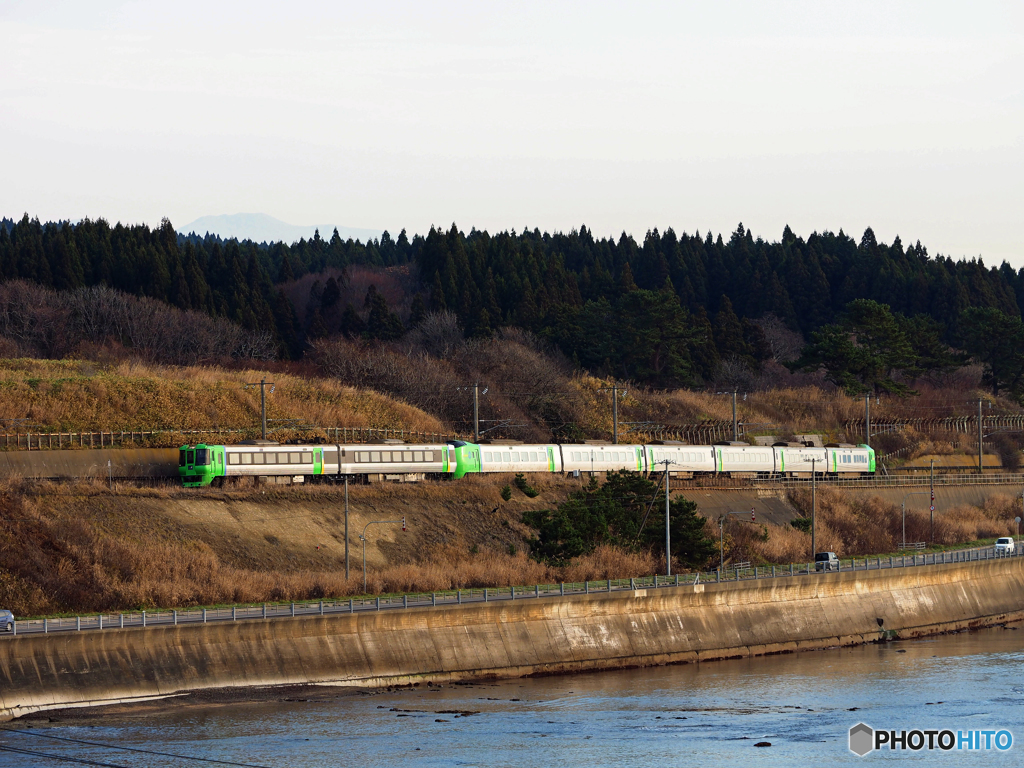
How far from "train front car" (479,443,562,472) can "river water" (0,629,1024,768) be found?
2549 cm

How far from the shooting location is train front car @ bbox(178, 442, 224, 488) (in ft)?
222

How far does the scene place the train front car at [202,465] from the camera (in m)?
67.7

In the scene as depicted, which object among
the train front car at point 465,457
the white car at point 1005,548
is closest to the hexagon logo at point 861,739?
the train front car at point 465,457

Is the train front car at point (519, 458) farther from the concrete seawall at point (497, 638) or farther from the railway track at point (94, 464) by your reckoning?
the concrete seawall at point (497, 638)

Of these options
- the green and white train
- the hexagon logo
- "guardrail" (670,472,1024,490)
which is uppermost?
the green and white train

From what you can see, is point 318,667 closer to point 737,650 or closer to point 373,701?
point 373,701

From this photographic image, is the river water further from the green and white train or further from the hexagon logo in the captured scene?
the green and white train

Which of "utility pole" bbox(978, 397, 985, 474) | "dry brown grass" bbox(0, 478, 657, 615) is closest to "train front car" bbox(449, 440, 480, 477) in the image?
"dry brown grass" bbox(0, 478, 657, 615)

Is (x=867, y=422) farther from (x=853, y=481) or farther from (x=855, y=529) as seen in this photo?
(x=855, y=529)

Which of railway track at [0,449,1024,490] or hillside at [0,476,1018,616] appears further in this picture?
railway track at [0,449,1024,490]

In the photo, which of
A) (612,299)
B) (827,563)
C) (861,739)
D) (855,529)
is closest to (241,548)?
(827,563)

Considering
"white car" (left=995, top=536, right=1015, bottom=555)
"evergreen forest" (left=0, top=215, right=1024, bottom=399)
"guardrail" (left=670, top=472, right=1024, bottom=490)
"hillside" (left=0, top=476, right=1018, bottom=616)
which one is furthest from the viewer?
"evergreen forest" (left=0, top=215, right=1024, bottom=399)

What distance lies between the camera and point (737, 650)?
58.6 metres

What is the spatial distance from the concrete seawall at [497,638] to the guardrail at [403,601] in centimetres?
72
